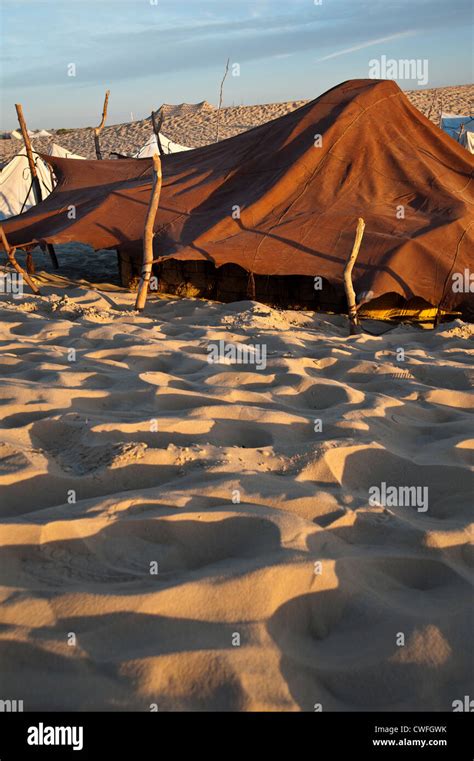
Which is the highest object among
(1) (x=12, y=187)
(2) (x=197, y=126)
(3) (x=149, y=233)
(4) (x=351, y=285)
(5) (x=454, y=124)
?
(2) (x=197, y=126)

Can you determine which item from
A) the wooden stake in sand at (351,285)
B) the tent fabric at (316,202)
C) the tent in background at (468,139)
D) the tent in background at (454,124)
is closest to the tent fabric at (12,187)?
the tent fabric at (316,202)

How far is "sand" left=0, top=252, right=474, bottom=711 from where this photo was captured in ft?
4.62

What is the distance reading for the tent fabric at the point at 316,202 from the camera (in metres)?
5.84

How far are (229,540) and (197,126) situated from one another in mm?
31300

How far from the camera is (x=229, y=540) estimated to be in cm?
186

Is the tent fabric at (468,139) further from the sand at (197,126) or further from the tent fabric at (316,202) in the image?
the sand at (197,126)

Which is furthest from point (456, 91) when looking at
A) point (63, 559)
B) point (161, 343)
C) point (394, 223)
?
point (63, 559)

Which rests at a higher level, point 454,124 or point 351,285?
point 454,124

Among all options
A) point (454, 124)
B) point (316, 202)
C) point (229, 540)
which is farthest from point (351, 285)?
point (454, 124)

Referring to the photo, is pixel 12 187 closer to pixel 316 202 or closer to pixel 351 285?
pixel 316 202

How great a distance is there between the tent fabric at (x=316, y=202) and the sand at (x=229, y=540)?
264cm

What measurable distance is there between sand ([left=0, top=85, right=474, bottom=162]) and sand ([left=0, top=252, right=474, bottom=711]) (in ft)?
78.1

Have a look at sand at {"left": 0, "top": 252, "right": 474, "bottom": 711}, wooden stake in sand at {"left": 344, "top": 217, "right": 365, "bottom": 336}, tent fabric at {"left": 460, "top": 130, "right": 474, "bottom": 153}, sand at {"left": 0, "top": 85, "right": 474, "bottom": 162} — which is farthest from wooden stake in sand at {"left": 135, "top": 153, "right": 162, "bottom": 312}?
sand at {"left": 0, "top": 85, "right": 474, "bottom": 162}
